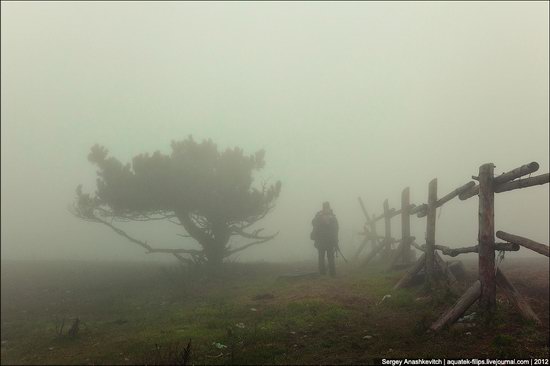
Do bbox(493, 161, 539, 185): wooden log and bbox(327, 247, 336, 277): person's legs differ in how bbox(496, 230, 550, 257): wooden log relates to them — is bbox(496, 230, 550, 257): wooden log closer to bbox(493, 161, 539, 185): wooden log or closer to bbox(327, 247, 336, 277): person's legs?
bbox(493, 161, 539, 185): wooden log

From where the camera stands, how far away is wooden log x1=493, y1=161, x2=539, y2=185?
22.8ft

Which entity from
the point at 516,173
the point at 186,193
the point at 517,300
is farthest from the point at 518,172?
the point at 186,193

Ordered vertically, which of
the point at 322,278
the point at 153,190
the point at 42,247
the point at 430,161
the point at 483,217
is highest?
the point at 430,161

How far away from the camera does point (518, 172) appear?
7.21m

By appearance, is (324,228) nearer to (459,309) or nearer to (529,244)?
(459,309)

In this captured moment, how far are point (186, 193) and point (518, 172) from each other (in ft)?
59.6

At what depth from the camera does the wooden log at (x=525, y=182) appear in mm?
6739

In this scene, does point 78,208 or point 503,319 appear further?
point 78,208

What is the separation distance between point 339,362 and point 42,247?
91.3 metres

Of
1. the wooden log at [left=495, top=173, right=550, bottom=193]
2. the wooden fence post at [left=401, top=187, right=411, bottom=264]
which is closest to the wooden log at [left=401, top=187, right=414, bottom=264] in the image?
the wooden fence post at [left=401, top=187, right=411, bottom=264]

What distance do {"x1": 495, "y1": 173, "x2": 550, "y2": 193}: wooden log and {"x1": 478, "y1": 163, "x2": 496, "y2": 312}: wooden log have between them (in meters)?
0.21

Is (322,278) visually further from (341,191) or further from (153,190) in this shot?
(341,191)

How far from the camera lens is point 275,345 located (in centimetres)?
773

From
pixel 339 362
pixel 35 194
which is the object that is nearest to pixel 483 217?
pixel 339 362
